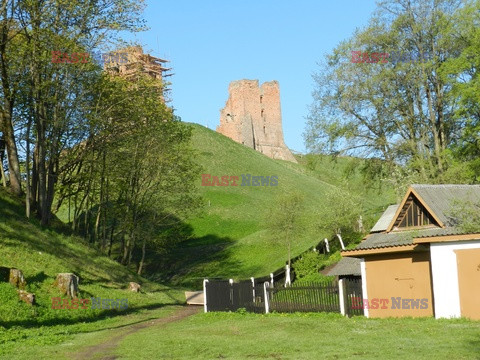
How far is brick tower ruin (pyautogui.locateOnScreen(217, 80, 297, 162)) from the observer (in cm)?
14238

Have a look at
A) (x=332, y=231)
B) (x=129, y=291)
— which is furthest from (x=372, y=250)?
(x=332, y=231)

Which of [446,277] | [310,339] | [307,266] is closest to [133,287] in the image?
[446,277]

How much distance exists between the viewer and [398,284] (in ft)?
81.4

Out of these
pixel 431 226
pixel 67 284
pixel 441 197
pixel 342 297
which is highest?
pixel 441 197

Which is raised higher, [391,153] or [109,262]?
[391,153]

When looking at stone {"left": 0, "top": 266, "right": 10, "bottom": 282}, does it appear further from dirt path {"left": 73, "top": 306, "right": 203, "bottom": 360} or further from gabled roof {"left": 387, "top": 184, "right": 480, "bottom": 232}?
gabled roof {"left": 387, "top": 184, "right": 480, "bottom": 232}

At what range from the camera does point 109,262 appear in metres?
38.4

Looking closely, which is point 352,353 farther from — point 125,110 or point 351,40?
point 351,40

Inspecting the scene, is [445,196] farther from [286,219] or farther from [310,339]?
[286,219]

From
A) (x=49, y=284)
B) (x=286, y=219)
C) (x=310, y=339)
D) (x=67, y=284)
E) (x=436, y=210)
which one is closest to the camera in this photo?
(x=310, y=339)

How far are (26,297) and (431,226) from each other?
15.7 metres

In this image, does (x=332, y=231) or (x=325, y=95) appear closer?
(x=325, y=95)

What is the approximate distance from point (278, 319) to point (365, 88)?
22963mm

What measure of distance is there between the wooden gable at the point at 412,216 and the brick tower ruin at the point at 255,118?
376ft
